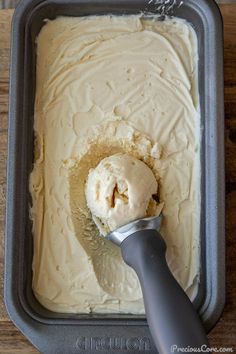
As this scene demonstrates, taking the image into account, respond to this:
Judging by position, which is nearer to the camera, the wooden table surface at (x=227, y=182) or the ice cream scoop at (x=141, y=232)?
the ice cream scoop at (x=141, y=232)

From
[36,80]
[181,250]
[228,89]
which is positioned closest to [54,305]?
[181,250]

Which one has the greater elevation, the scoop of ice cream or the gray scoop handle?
the scoop of ice cream

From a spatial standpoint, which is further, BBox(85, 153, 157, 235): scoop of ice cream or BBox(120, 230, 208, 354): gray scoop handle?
BBox(85, 153, 157, 235): scoop of ice cream

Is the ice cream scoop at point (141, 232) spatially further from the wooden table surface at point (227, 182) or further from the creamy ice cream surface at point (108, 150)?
the wooden table surface at point (227, 182)

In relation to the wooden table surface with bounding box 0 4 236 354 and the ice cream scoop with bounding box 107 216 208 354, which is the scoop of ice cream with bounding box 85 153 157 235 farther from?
the wooden table surface with bounding box 0 4 236 354

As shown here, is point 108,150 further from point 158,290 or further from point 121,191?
point 158,290

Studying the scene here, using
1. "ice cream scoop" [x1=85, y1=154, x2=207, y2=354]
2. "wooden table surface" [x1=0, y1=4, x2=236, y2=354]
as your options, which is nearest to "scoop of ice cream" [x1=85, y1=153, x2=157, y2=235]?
"ice cream scoop" [x1=85, y1=154, x2=207, y2=354]

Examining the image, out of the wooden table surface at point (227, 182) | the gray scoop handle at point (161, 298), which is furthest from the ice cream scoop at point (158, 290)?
the wooden table surface at point (227, 182)
